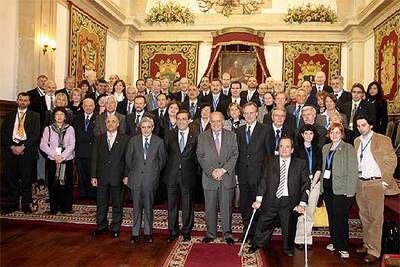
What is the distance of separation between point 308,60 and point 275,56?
3.13 feet

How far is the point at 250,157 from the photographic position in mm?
4891

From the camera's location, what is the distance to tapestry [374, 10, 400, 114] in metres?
9.07

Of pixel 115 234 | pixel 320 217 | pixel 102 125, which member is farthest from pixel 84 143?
pixel 320 217

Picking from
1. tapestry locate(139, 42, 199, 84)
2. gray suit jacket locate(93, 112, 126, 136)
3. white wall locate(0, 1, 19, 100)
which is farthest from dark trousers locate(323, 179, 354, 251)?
tapestry locate(139, 42, 199, 84)

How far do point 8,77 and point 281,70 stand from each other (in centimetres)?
792

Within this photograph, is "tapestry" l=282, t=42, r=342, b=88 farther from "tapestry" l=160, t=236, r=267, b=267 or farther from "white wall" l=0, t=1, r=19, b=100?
"tapestry" l=160, t=236, r=267, b=267

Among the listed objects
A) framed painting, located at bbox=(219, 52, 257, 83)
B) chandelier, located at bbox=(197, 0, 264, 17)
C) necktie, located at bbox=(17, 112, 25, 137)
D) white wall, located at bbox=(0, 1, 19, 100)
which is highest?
chandelier, located at bbox=(197, 0, 264, 17)

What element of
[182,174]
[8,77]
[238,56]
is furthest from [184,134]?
[238,56]

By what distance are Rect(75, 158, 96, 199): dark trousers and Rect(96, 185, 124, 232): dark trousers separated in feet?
2.93

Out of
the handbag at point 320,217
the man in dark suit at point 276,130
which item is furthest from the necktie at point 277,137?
the handbag at point 320,217

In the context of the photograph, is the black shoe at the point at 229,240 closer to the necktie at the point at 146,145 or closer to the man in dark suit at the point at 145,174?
the man in dark suit at the point at 145,174

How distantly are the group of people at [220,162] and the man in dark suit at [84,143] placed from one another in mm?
14

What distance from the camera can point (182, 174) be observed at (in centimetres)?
496

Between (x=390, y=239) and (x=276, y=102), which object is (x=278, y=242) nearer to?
(x=390, y=239)
